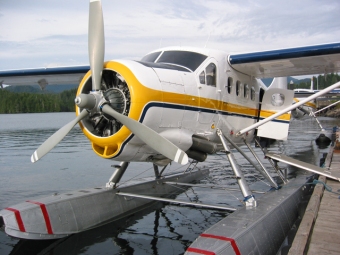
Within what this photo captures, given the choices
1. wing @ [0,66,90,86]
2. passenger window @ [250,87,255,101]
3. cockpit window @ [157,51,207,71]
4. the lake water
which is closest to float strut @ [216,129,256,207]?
the lake water

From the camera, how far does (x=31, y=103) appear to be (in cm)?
11106

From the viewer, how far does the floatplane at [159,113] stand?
5199 millimetres

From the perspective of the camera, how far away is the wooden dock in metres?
4.47

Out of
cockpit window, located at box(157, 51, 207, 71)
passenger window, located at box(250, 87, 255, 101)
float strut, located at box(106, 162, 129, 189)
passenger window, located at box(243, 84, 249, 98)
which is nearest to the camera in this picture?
cockpit window, located at box(157, 51, 207, 71)

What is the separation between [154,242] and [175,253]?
1.91 feet

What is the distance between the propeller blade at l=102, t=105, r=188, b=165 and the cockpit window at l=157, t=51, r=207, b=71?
180 cm

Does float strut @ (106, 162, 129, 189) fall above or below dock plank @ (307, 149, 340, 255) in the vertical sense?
above

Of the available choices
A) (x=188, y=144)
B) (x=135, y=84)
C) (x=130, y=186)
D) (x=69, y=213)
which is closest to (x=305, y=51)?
(x=188, y=144)

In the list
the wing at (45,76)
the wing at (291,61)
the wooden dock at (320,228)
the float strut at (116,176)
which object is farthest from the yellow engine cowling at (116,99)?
the wing at (45,76)

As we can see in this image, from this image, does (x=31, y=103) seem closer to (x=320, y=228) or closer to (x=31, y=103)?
(x=31, y=103)

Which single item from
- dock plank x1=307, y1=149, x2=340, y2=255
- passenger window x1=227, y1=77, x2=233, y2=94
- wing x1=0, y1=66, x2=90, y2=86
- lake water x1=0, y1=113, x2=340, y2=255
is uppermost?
wing x1=0, y1=66, x2=90, y2=86

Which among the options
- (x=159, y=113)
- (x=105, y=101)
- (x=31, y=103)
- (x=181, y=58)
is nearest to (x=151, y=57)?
(x=181, y=58)

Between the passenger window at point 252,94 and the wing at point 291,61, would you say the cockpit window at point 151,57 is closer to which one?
the wing at point 291,61

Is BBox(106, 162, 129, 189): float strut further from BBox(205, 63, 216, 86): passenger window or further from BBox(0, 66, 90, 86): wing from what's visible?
BBox(0, 66, 90, 86): wing
